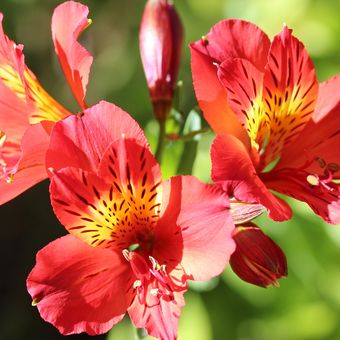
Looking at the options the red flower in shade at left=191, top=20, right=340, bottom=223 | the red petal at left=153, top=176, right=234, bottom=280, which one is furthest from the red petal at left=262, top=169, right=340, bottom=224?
the red petal at left=153, top=176, right=234, bottom=280

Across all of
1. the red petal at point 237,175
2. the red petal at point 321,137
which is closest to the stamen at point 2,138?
the red petal at point 237,175

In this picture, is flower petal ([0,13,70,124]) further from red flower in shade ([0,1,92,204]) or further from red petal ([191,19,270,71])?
red petal ([191,19,270,71])

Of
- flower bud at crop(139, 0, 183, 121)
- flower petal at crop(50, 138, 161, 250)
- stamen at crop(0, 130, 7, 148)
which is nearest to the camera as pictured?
flower petal at crop(50, 138, 161, 250)

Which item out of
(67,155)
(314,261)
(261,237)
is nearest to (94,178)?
(67,155)

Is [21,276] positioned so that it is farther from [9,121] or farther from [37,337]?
[9,121]

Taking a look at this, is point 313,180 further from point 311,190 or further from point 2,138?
point 2,138

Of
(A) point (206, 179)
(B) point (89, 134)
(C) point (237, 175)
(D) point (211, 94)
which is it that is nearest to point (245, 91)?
(D) point (211, 94)
